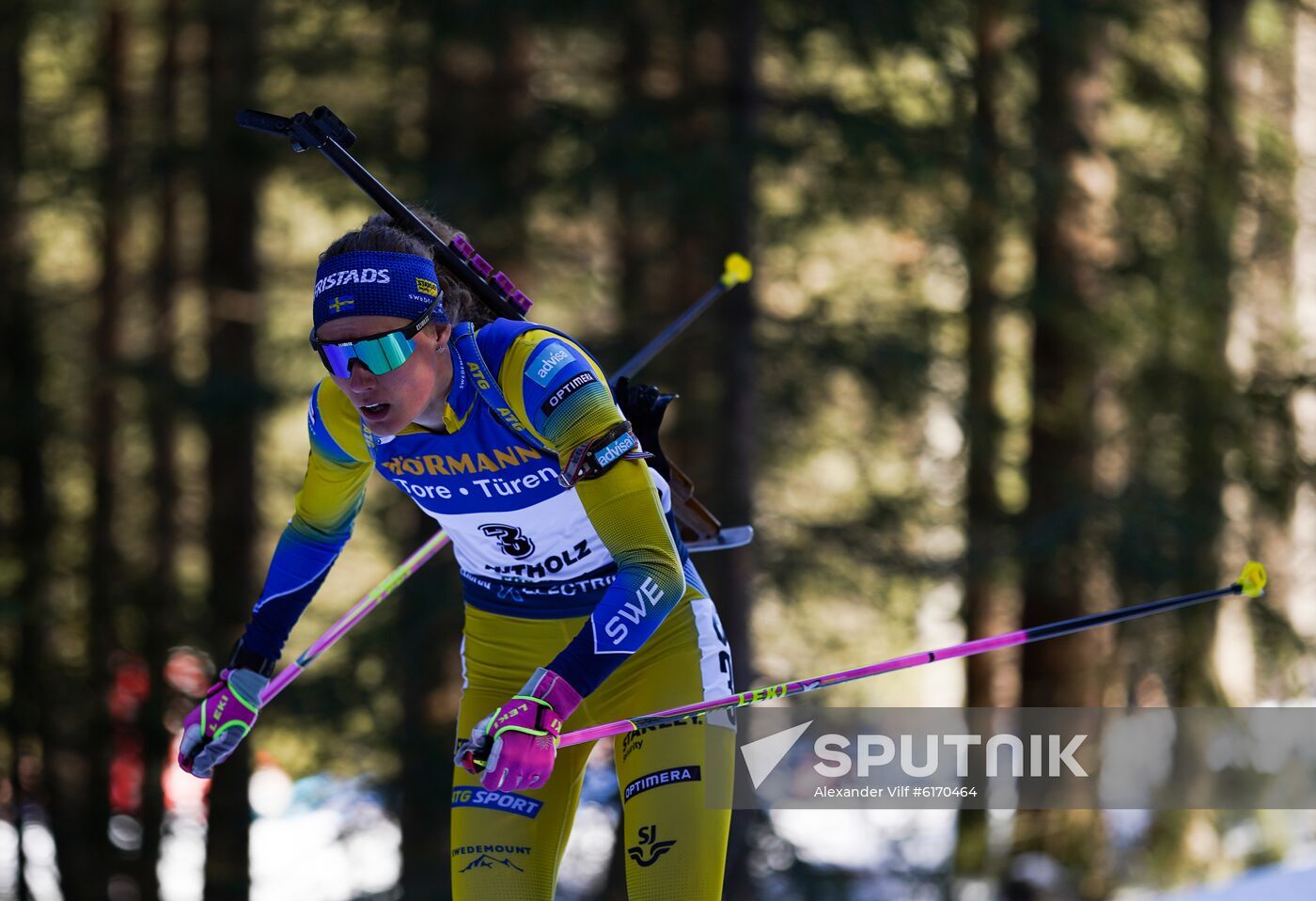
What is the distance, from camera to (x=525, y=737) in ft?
9.71

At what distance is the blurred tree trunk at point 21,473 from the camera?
1234cm

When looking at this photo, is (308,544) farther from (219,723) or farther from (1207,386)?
(1207,386)

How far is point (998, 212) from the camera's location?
10.3 meters

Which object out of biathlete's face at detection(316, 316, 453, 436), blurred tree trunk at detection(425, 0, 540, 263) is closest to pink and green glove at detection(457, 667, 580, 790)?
biathlete's face at detection(316, 316, 453, 436)

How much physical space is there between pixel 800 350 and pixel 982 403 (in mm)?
3591

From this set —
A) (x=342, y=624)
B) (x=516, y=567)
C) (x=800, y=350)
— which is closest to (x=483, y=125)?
(x=800, y=350)

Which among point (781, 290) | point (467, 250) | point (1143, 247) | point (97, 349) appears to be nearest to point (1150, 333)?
point (1143, 247)

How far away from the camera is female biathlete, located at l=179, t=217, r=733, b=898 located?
10.5ft

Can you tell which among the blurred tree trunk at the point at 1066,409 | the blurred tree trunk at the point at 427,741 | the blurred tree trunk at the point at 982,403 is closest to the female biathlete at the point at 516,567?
the blurred tree trunk at the point at 427,741

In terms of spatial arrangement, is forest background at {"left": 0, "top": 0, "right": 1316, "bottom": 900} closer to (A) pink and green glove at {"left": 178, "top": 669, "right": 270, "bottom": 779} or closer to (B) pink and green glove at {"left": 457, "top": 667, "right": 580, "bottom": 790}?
(A) pink and green glove at {"left": 178, "top": 669, "right": 270, "bottom": 779}

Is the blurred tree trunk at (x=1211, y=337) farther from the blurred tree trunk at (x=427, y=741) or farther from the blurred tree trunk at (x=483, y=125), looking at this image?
the blurred tree trunk at (x=427, y=741)

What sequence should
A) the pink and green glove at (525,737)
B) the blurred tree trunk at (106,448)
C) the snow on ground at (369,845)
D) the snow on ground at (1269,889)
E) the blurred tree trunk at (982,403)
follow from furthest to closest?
the blurred tree trunk at (106,448) → the snow on ground at (369,845) → the blurred tree trunk at (982,403) → the snow on ground at (1269,889) → the pink and green glove at (525,737)

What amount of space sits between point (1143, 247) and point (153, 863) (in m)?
9.37

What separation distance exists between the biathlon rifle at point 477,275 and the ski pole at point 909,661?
657 mm
